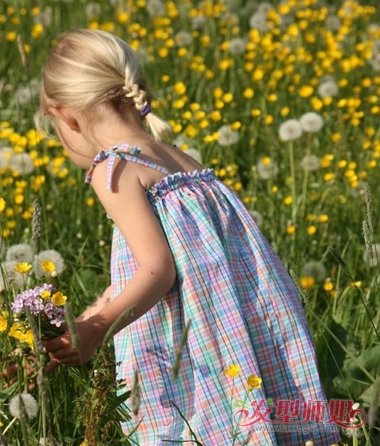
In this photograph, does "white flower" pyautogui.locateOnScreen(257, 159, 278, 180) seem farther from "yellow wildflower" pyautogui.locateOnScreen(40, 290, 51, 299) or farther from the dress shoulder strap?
"yellow wildflower" pyautogui.locateOnScreen(40, 290, 51, 299)

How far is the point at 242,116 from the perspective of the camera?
4.68m

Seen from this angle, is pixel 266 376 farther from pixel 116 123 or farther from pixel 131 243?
pixel 116 123

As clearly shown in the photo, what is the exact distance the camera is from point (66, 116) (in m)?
2.64

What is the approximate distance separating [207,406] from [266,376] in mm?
175

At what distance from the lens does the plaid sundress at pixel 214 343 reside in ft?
8.07

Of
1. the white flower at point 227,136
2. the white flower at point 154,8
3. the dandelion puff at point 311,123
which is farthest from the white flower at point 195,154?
the white flower at point 154,8

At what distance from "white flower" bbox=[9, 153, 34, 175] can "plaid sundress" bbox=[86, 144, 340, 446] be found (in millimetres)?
1149

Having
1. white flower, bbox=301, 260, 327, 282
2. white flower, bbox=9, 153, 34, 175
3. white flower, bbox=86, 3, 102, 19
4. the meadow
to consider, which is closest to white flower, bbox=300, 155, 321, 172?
the meadow

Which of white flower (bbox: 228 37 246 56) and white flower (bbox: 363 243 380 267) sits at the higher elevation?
white flower (bbox: 228 37 246 56)

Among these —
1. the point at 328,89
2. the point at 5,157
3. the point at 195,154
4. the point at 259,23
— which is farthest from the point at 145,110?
the point at 259,23

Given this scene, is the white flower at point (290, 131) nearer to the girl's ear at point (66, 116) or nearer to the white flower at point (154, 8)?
the girl's ear at point (66, 116)

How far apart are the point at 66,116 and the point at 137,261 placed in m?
0.45

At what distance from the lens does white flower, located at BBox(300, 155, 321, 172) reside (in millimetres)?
3965

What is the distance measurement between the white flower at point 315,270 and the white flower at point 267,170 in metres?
0.63
